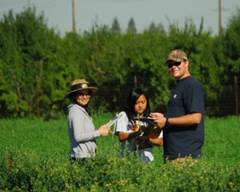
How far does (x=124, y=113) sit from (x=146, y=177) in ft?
5.35

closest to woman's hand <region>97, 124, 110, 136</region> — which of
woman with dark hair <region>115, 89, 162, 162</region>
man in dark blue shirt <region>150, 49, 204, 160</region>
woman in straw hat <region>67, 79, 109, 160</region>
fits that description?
woman in straw hat <region>67, 79, 109, 160</region>

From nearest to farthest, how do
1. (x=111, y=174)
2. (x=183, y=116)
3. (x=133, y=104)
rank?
1. (x=111, y=174)
2. (x=183, y=116)
3. (x=133, y=104)

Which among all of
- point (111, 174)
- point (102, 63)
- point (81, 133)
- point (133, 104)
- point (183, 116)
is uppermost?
point (102, 63)

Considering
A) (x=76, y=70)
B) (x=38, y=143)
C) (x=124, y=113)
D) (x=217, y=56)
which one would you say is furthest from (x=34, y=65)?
(x=124, y=113)

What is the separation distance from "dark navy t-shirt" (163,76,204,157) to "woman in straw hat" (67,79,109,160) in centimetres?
85

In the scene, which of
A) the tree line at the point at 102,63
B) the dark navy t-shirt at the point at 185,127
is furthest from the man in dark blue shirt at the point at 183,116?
the tree line at the point at 102,63

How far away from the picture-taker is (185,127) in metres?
7.50

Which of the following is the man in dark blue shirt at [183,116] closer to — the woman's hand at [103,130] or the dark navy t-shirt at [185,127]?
the dark navy t-shirt at [185,127]

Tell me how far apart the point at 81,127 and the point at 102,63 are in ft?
67.8

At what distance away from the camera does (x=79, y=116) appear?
806cm

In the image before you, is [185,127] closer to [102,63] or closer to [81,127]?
[81,127]

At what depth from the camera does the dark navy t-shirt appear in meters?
7.44

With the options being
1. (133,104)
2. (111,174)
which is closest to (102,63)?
(133,104)

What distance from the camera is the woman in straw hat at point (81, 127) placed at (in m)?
8.05
